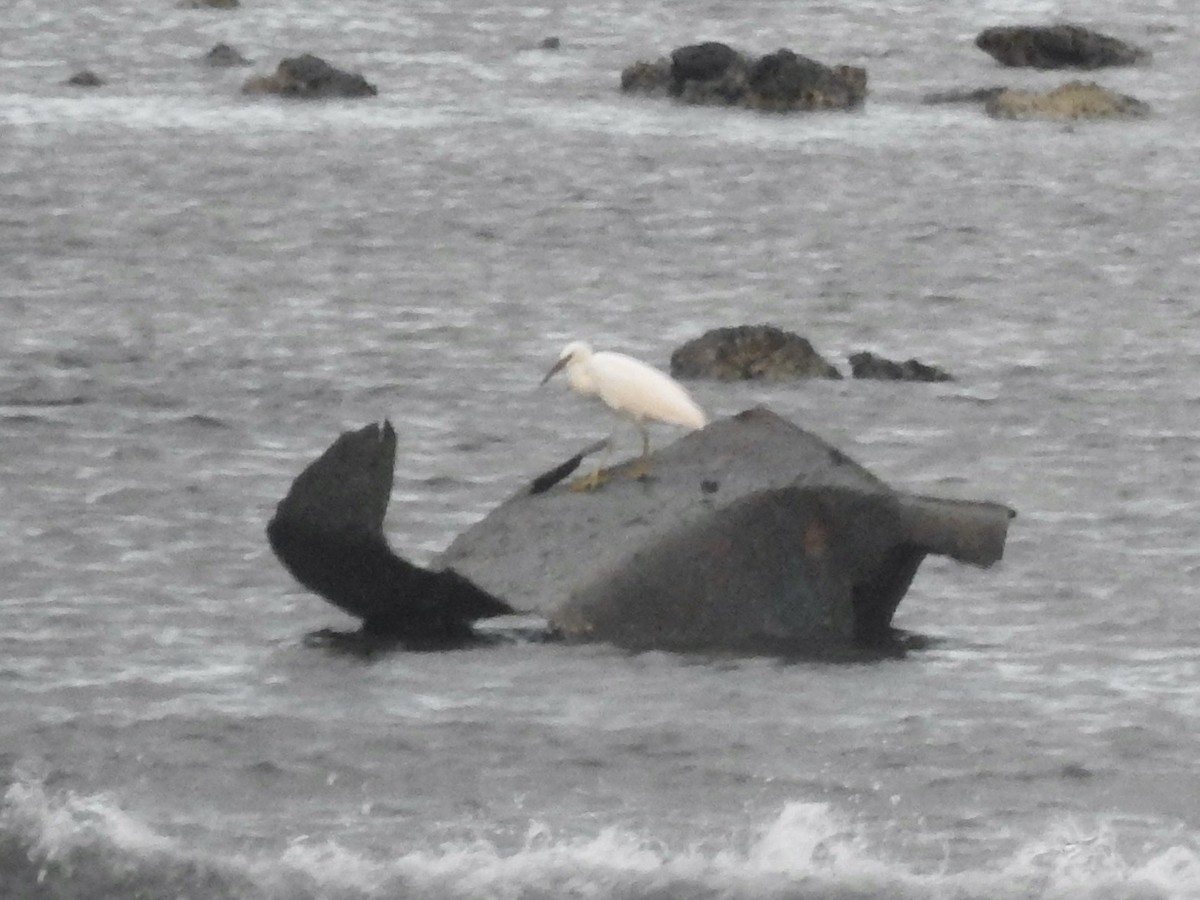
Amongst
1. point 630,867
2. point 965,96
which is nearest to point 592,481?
point 630,867

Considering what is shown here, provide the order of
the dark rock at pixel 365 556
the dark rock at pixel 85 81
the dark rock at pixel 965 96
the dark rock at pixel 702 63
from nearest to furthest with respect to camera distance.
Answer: the dark rock at pixel 365 556 < the dark rock at pixel 965 96 < the dark rock at pixel 702 63 < the dark rock at pixel 85 81

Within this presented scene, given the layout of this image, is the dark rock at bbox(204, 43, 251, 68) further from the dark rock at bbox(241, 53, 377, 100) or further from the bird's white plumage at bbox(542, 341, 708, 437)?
the bird's white plumage at bbox(542, 341, 708, 437)

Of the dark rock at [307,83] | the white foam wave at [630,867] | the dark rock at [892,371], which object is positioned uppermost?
the white foam wave at [630,867]

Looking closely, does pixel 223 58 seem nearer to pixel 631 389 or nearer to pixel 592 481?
pixel 631 389

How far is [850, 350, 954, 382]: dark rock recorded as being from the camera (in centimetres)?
3212

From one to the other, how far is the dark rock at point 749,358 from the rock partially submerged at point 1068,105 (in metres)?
25.7

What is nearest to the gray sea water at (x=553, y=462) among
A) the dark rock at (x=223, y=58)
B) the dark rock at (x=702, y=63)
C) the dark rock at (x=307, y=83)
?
the dark rock at (x=307, y=83)

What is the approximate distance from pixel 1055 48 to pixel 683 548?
4761 cm

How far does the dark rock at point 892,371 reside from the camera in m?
32.1

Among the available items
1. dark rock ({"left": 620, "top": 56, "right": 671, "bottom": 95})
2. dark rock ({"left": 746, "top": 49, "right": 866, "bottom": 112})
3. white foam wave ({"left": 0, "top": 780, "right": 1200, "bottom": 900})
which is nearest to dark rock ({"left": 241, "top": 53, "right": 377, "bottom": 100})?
dark rock ({"left": 620, "top": 56, "right": 671, "bottom": 95})

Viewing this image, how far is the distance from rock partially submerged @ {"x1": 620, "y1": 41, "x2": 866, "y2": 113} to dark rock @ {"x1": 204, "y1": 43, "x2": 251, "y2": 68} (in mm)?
9053

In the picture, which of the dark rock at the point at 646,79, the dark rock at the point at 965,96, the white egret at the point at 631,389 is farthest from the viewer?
the dark rock at the point at 646,79

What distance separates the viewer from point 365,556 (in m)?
20.2

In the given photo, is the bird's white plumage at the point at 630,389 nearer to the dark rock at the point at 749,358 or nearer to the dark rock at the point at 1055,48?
the dark rock at the point at 749,358
